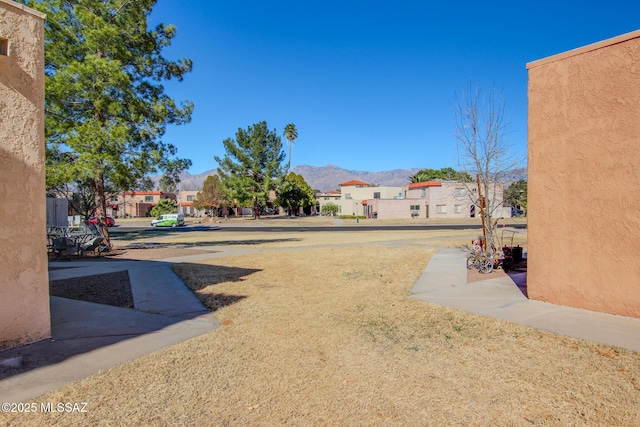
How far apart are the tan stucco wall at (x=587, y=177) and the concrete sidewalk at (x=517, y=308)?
0.41 meters

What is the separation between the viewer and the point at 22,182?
16.7ft

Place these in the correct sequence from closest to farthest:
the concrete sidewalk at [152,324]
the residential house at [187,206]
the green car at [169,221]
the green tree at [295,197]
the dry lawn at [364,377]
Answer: the dry lawn at [364,377]
the concrete sidewalk at [152,324]
the green car at [169,221]
the green tree at [295,197]
the residential house at [187,206]

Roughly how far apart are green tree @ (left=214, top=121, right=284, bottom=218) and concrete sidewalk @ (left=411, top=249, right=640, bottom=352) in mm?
45083

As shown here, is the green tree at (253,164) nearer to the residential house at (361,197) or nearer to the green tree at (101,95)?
the residential house at (361,197)

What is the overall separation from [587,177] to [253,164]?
5067 cm

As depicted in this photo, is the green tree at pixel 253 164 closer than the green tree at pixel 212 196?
Yes

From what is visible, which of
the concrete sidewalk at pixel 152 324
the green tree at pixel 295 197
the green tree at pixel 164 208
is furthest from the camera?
the green tree at pixel 295 197

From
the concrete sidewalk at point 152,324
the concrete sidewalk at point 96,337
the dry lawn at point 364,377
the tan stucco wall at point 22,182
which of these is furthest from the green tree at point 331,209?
the tan stucco wall at point 22,182

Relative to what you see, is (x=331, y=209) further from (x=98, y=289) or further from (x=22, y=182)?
(x=22, y=182)

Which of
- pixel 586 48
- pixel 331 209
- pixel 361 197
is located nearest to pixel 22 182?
pixel 586 48

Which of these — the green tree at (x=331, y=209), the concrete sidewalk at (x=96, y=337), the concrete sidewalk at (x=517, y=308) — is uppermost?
the green tree at (x=331, y=209)

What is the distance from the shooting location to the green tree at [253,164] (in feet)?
179

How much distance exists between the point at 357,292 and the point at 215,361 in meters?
4.56

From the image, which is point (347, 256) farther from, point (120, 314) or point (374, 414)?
point (374, 414)
